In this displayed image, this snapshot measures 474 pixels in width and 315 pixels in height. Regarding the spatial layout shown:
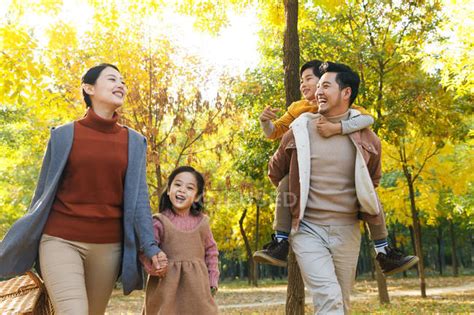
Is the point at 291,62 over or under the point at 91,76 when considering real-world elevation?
over

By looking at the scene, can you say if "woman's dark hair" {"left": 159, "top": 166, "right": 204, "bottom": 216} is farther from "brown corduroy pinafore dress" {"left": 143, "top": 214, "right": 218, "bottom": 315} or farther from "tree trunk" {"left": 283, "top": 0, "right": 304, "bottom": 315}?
"tree trunk" {"left": 283, "top": 0, "right": 304, "bottom": 315}

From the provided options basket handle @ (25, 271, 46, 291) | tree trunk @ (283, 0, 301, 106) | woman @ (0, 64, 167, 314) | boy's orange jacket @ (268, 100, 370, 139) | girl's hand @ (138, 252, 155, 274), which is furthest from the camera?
tree trunk @ (283, 0, 301, 106)

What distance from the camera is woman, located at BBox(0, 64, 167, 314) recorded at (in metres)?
3.51

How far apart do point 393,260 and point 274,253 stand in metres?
0.89

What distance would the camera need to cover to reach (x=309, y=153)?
4059 millimetres

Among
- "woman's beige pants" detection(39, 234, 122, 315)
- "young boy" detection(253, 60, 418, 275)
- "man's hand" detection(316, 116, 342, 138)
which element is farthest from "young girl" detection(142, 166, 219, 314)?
"man's hand" detection(316, 116, 342, 138)

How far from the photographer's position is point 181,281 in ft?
13.6

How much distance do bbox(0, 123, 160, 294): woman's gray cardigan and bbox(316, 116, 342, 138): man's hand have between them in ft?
4.21

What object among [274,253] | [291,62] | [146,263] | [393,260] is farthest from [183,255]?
[291,62]

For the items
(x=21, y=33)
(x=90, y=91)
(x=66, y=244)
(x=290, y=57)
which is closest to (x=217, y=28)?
(x=290, y=57)

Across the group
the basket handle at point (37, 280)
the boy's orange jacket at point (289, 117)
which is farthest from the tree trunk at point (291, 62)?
the basket handle at point (37, 280)

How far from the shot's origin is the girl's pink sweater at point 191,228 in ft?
13.9

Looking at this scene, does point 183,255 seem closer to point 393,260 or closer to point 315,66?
point 393,260

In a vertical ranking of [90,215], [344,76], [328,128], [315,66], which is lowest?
[90,215]
